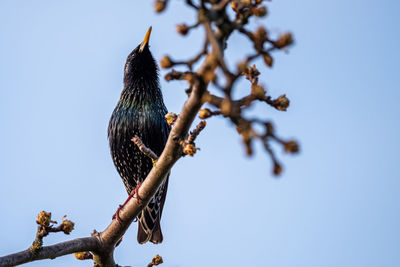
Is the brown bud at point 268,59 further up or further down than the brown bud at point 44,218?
further down

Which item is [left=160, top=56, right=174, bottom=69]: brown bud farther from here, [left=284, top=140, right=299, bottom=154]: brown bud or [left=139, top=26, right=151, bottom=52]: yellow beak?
[left=139, top=26, right=151, bottom=52]: yellow beak

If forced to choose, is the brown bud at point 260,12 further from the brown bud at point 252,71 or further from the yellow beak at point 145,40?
the yellow beak at point 145,40

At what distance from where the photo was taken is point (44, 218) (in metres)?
3.28

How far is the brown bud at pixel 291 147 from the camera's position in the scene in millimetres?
1729

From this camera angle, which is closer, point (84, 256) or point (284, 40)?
point (284, 40)

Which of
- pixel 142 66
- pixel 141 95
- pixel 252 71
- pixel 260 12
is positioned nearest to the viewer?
pixel 260 12

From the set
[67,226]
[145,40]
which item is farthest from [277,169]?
[145,40]

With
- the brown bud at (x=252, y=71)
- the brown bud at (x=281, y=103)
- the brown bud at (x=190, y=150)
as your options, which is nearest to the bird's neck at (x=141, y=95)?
the brown bud at (x=190, y=150)

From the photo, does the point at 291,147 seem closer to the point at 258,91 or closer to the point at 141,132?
the point at 258,91

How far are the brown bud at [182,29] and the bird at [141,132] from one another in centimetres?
347

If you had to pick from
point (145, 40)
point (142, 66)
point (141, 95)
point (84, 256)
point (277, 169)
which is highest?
point (145, 40)

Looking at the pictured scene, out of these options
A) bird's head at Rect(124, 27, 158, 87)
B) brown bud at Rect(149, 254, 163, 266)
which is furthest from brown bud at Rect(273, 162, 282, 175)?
bird's head at Rect(124, 27, 158, 87)

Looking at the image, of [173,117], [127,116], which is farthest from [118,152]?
[173,117]

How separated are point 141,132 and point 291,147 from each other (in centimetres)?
384
